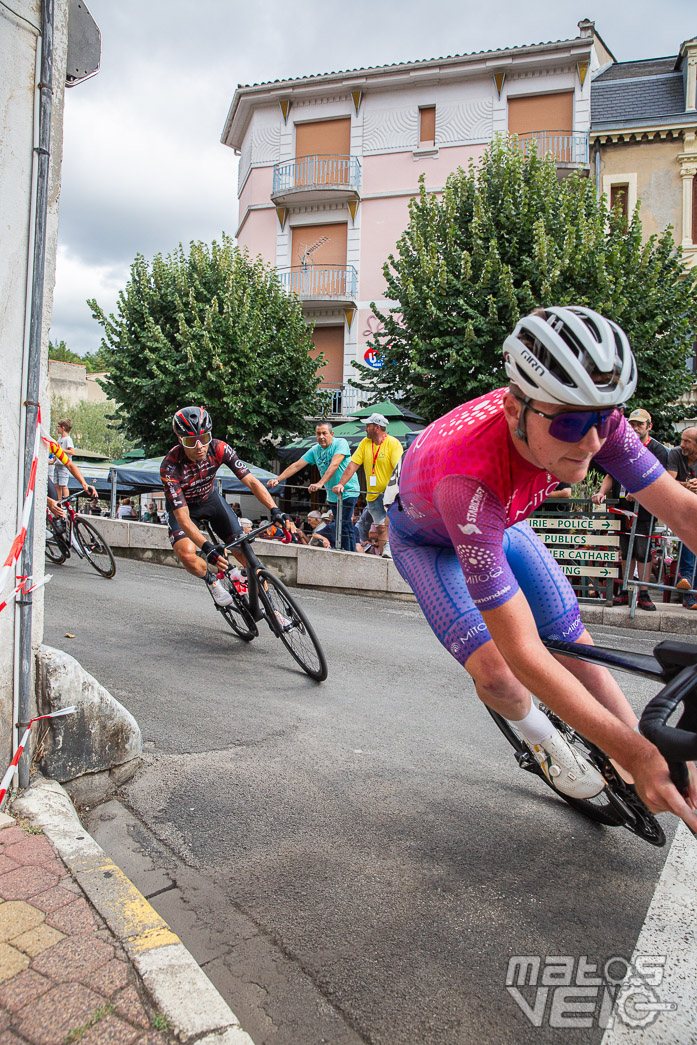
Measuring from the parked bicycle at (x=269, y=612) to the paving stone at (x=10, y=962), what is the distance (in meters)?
3.40

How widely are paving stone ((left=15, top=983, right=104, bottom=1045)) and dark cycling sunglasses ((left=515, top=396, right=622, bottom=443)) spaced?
196 centimetres

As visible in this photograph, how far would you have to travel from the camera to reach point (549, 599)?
2859 millimetres

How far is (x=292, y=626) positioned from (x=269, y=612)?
30cm

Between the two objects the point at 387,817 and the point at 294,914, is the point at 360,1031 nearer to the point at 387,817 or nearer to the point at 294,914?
the point at 294,914

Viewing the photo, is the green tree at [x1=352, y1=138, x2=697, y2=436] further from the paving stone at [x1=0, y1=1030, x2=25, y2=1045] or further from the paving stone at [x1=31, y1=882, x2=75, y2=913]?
the paving stone at [x1=0, y1=1030, x2=25, y2=1045]

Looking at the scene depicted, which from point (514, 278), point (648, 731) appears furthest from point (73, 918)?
point (514, 278)

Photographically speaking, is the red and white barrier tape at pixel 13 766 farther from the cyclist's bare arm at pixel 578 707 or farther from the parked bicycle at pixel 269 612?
the parked bicycle at pixel 269 612

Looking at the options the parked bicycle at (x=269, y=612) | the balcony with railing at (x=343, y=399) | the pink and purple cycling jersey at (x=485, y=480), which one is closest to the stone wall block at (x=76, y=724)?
the pink and purple cycling jersey at (x=485, y=480)

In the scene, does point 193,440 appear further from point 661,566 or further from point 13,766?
point 661,566

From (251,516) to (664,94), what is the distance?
21.5m

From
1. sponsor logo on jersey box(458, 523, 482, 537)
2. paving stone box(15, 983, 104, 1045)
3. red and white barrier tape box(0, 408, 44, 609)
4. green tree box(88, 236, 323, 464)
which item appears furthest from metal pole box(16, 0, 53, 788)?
green tree box(88, 236, 323, 464)

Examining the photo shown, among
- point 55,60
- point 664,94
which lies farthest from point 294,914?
point 664,94

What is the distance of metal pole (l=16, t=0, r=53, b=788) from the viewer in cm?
289

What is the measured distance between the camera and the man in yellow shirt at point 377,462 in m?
9.62
